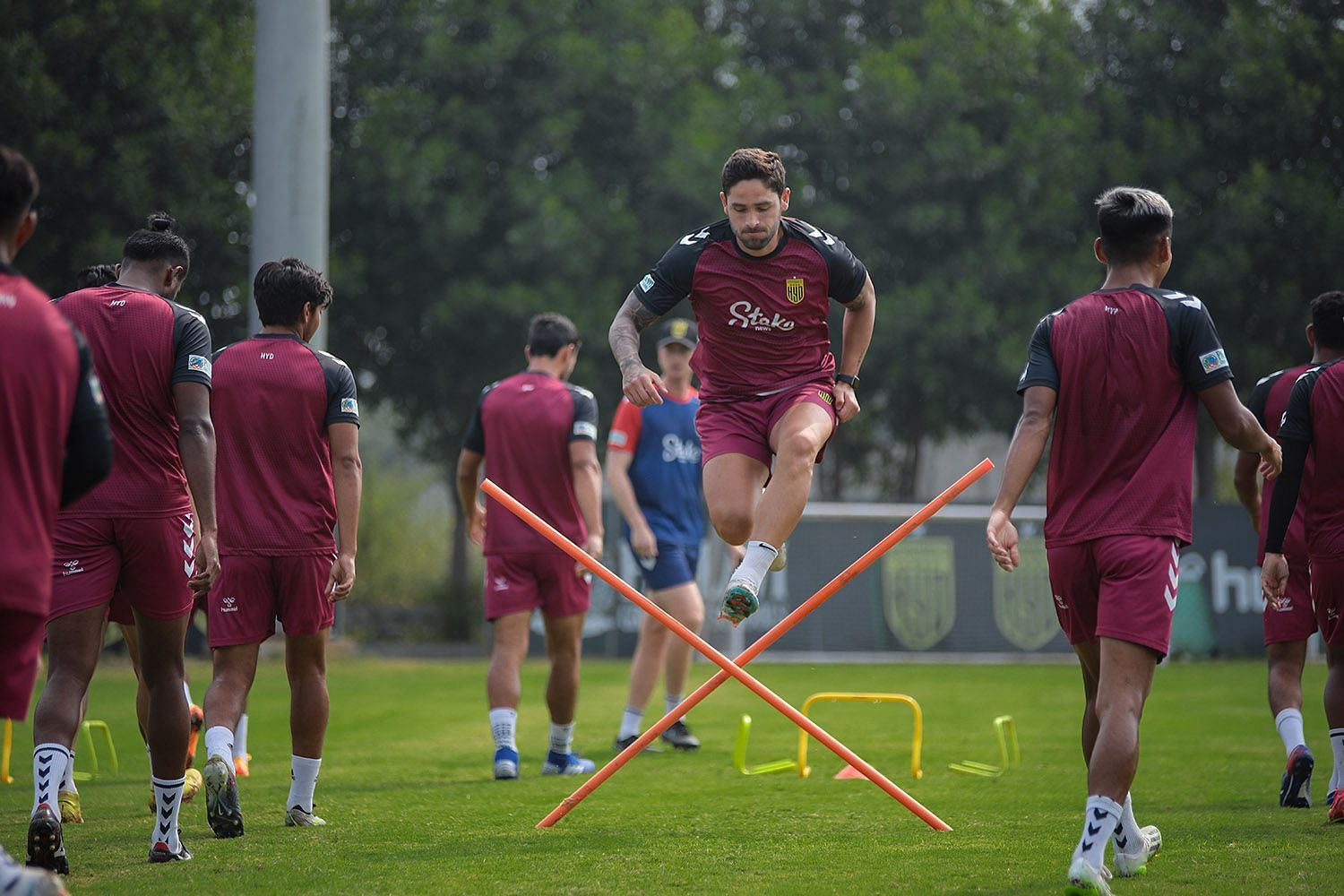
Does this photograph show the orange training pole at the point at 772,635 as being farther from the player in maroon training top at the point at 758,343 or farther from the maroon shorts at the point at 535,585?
the maroon shorts at the point at 535,585

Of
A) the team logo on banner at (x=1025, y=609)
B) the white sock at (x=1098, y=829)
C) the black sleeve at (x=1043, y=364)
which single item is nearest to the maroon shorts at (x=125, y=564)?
the black sleeve at (x=1043, y=364)

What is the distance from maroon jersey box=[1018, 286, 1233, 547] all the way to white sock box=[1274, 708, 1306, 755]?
2.65m

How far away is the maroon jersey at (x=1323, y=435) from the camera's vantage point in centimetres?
649

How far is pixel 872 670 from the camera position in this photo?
17656 millimetres

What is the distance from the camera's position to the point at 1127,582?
4781 millimetres

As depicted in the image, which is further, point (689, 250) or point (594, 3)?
point (594, 3)

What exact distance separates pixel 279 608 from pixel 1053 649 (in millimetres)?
14252

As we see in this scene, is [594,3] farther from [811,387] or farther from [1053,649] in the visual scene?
[811,387]

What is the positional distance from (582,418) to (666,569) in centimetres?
157

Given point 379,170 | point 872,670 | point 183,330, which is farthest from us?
point 379,170

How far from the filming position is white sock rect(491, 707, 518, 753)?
807 centimetres

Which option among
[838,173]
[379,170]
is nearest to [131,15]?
[379,170]

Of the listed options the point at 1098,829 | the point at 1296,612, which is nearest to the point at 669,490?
the point at 1296,612

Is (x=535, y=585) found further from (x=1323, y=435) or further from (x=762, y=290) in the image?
(x=1323, y=435)
